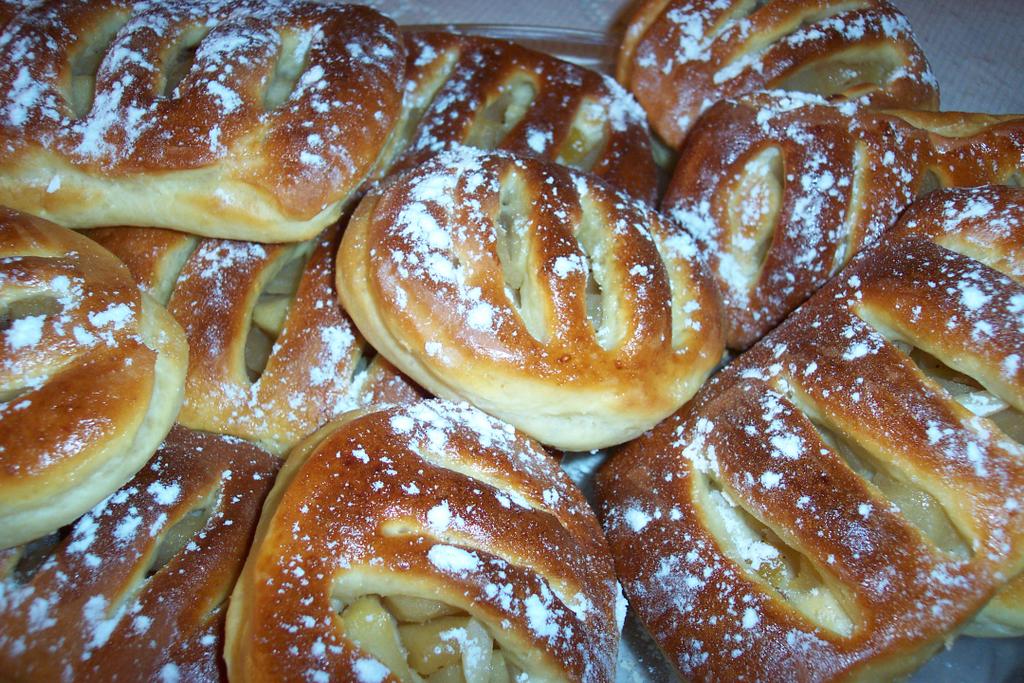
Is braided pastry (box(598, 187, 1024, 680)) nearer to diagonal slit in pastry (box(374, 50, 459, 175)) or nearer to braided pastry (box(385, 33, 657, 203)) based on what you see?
braided pastry (box(385, 33, 657, 203))

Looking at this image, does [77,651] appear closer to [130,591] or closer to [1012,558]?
[130,591]

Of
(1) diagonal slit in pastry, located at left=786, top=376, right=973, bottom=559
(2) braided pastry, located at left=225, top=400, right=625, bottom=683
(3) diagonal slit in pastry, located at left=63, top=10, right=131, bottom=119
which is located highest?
(3) diagonal slit in pastry, located at left=63, top=10, right=131, bottom=119

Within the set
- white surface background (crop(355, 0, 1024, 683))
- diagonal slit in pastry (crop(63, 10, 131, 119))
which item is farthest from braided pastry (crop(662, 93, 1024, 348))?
diagonal slit in pastry (crop(63, 10, 131, 119))

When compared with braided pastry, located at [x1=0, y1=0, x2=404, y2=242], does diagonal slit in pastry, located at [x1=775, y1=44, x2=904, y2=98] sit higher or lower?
higher

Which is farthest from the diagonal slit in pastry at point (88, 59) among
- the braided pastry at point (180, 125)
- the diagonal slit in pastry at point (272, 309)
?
the diagonal slit in pastry at point (272, 309)

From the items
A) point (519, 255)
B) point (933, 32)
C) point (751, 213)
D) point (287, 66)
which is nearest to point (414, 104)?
point (287, 66)

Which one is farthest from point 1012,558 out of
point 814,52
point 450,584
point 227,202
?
point 227,202

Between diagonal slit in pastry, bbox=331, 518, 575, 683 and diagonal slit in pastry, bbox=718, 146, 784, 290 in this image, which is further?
diagonal slit in pastry, bbox=718, 146, 784, 290
